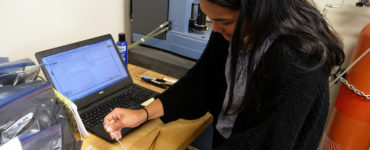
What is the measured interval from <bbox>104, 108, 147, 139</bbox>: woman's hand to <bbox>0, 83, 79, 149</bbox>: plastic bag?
118mm

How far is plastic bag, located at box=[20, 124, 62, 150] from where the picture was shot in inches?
23.2

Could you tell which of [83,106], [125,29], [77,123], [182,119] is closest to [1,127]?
[77,123]

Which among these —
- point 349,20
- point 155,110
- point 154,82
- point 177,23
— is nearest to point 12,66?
point 155,110

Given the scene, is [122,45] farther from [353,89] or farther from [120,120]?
[353,89]

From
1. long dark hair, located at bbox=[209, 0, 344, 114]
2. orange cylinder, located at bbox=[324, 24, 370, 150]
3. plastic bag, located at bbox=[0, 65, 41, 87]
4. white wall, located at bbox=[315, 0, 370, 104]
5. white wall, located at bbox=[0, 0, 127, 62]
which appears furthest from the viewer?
white wall, located at bbox=[315, 0, 370, 104]

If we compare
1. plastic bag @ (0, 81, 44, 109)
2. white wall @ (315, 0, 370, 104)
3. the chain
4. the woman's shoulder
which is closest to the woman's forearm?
plastic bag @ (0, 81, 44, 109)

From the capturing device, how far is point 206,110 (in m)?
1.00

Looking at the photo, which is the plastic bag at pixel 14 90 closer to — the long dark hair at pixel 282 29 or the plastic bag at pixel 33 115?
the plastic bag at pixel 33 115

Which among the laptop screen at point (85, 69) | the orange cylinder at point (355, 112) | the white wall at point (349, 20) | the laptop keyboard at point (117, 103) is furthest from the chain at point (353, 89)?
the laptop screen at point (85, 69)

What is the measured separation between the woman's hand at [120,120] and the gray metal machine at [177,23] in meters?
0.49

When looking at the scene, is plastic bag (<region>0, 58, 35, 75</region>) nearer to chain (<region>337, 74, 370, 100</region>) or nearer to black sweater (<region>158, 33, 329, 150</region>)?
black sweater (<region>158, 33, 329, 150</region>)

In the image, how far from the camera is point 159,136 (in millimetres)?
882

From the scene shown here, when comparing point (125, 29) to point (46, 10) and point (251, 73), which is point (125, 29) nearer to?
point (46, 10)

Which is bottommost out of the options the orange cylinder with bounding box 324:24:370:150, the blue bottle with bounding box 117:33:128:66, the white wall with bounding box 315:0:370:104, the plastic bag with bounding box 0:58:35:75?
the orange cylinder with bounding box 324:24:370:150
